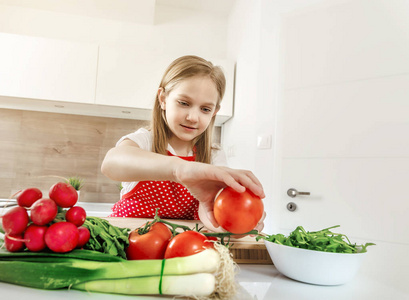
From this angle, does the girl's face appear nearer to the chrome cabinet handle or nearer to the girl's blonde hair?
the girl's blonde hair

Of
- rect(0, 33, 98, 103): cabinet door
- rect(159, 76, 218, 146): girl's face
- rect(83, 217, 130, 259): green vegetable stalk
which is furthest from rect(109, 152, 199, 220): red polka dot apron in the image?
rect(0, 33, 98, 103): cabinet door

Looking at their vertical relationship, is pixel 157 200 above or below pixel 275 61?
below

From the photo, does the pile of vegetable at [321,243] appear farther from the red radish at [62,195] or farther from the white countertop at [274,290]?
the red radish at [62,195]

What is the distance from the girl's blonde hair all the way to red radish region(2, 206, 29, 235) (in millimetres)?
720

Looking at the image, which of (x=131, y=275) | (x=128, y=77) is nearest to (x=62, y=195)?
(x=131, y=275)

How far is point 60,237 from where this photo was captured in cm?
45

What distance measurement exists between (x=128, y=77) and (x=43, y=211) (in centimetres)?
209

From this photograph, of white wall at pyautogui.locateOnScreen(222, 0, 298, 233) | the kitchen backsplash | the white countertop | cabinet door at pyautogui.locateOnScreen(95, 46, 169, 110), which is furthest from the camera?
the kitchen backsplash

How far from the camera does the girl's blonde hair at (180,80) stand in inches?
42.9

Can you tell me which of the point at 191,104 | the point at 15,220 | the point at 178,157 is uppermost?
the point at 191,104

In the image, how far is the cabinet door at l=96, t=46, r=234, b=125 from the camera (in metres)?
2.38

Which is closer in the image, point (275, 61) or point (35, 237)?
point (35, 237)

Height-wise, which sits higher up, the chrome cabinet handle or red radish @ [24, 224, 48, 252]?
the chrome cabinet handle

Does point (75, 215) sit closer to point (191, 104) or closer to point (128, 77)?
point (191, 104)
